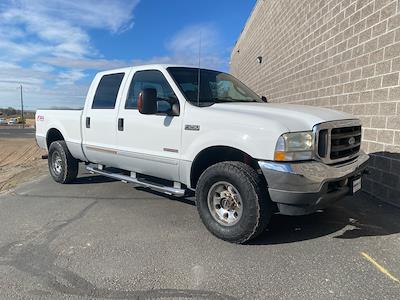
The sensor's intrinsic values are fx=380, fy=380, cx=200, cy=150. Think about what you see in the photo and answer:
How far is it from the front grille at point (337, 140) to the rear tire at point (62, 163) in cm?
510

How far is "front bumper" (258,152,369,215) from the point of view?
12.4 feet

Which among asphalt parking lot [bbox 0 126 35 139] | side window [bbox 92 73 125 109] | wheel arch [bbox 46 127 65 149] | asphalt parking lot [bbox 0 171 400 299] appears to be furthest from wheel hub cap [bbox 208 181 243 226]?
asphalt parking lot [bbox 0 126 35 139]

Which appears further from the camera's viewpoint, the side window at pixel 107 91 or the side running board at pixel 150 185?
the side window at pixel 107 91

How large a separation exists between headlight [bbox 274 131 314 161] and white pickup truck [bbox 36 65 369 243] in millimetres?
10

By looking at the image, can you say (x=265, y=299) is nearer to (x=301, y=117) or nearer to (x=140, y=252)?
(x=140, y=252)

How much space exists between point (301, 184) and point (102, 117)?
365cm

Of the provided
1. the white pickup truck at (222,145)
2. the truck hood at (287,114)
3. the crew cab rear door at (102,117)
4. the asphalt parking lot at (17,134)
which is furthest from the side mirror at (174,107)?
the asphalt parking lot at (17,134)

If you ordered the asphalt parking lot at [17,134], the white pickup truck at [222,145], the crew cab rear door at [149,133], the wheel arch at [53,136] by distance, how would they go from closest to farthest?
the white pickup truck at [222,145]
the crew cab rear door at [149,133]
the wheel arch at [53,136]
the asphalt parking lot at [17,134]

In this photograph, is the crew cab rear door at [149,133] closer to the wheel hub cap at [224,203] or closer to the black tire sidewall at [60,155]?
the wheel hub cap at [224,203]

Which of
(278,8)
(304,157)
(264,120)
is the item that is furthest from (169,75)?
(278,8)

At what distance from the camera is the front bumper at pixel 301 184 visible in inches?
149

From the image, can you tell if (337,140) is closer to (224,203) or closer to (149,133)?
(224,203)

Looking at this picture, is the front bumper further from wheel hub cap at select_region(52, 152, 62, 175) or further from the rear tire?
wheel hub cap at select_region(52, 152, 62, 175)

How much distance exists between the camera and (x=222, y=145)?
4316 millimetres
